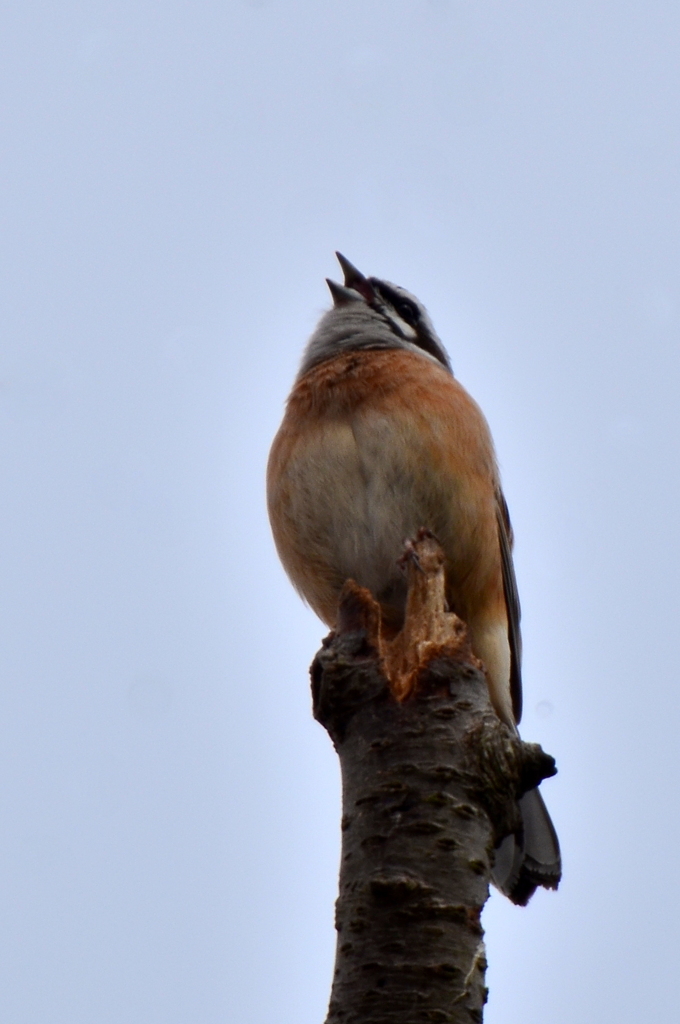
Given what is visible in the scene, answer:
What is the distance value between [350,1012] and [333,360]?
150 inches

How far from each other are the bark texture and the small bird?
1518 mm

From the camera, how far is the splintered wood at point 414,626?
323 centimetres

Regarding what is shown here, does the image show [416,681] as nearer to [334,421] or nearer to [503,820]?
[503,820]

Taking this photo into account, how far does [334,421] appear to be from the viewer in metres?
5.25

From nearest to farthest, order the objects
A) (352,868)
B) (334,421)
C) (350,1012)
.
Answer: (350,1012) < (352,868) < (334,421)

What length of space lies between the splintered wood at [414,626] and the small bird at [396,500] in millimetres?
693

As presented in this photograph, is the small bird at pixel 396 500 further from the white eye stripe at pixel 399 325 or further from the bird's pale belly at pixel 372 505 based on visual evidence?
the white eye stripe at pixel 399 325

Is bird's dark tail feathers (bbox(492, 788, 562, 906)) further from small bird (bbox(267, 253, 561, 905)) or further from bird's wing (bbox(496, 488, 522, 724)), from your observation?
bird's wing (bbox(496, 488, 522, 724))

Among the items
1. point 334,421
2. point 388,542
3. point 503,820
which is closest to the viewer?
point 503,820

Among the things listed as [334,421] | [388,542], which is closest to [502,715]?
[388,542]

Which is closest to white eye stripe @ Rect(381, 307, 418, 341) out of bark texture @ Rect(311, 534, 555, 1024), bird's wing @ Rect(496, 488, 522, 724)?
bird's wing @ Rect(496, 488, 522, 724)

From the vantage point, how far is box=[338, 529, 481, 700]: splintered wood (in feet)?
10.6

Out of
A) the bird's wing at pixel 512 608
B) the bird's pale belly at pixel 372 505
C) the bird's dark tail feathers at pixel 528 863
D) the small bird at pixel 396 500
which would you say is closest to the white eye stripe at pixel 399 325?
the small bird at pixel 396 500

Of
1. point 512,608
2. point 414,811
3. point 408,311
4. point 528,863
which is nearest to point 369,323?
point 408,311
